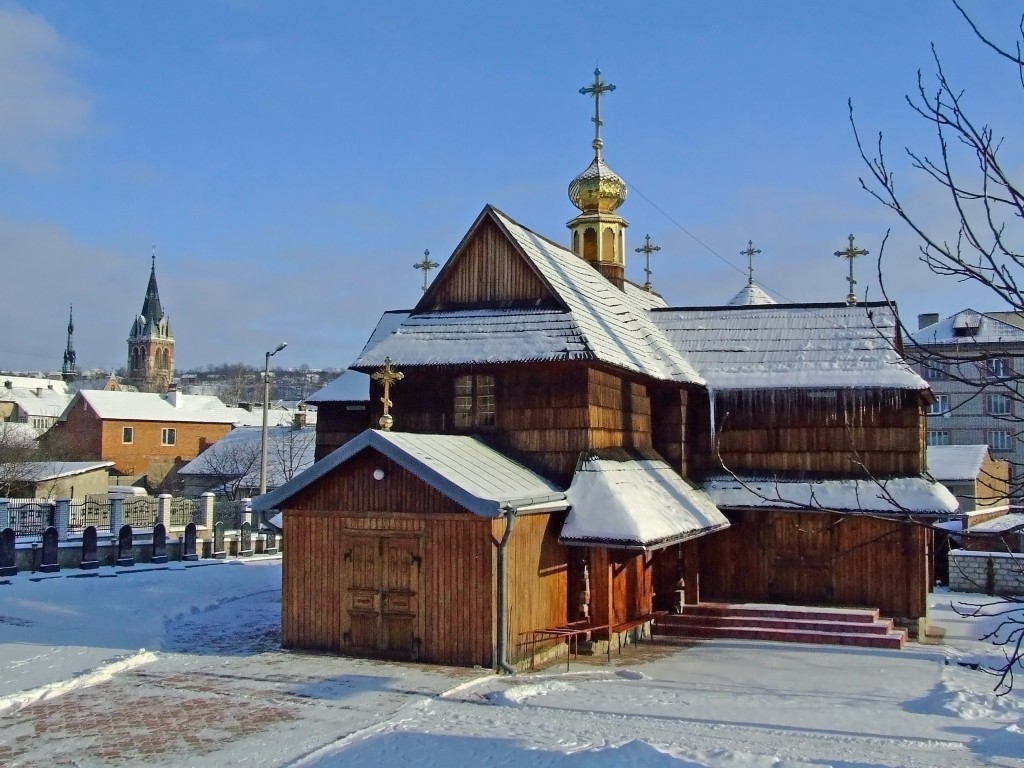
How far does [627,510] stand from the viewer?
14750 millimetres

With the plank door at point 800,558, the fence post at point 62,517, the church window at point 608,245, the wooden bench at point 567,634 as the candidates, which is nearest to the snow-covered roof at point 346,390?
the church window at point 608,245

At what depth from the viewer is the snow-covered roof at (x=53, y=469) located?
44.0 metres

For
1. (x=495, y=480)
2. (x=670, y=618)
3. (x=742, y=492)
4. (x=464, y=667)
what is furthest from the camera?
(x=742, y=492)

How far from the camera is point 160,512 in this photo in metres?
30.1

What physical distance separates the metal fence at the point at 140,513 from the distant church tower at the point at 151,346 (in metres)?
85.1

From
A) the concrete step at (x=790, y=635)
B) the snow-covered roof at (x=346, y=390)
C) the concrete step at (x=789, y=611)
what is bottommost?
the concrete step at (x=790, y=635)

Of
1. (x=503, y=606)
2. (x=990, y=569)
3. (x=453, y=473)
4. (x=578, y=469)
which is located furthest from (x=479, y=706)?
(x=990, y=569)

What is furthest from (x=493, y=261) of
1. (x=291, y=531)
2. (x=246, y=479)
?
(x=246, y=479)

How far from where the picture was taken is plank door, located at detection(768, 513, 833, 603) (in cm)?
1875

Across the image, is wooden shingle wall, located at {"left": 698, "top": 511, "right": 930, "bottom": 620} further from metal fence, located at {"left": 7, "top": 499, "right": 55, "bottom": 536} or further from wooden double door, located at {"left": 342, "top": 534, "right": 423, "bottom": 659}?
metal fence, located at {"left": 7, "top": 499, "right": 55, "bottom": 536}

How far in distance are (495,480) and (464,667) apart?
2.70 metres

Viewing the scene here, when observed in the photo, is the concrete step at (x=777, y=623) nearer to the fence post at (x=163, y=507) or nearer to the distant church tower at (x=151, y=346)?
the fence post at (x=163, y=507)

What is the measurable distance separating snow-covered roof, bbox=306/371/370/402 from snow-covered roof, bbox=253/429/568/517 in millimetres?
5940

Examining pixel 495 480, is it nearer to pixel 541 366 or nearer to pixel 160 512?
pixel 541 366
